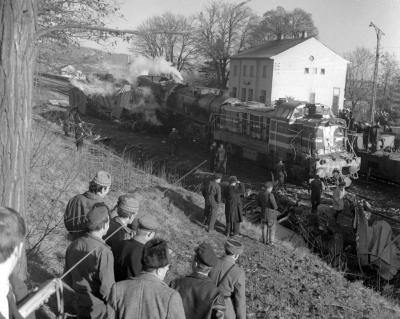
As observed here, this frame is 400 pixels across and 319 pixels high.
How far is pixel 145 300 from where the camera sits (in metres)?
3.27

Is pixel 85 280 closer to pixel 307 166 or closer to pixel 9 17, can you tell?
pixel 9 17

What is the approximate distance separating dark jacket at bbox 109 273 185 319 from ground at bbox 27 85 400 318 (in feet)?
5.25

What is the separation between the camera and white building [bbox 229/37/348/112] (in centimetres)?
4522

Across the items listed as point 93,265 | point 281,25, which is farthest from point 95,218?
point 281,25

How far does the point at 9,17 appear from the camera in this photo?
13.0 feet

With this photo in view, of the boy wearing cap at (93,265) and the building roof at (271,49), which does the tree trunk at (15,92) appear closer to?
the boy wearing cap at (93,265)

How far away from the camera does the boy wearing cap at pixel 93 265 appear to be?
423 centimetres

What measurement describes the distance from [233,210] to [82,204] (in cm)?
595

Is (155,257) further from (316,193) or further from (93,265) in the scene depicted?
(316,193)

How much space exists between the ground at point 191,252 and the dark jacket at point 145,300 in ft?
5.25

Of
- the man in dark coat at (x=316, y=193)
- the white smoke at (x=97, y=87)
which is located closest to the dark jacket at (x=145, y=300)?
the man in dark coat at (x=316, y=193)

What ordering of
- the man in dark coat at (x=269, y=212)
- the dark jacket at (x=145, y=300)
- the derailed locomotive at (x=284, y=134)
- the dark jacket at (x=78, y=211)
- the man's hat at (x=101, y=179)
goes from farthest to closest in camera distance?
1. the derailed locomotive at (x=284, y=134)
2. the man in dark coat at (x=269, y=212)
3. the man's hat at (x=101, y=179)
4. the dark jacket at (x=78, y=211)
5. the dark jacket at (x=145, y=300)

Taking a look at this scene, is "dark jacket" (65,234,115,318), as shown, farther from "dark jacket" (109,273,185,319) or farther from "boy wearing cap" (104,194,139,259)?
"dark jacket" (109,273,185,319)

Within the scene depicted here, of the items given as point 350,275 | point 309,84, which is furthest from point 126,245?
point 309,84
